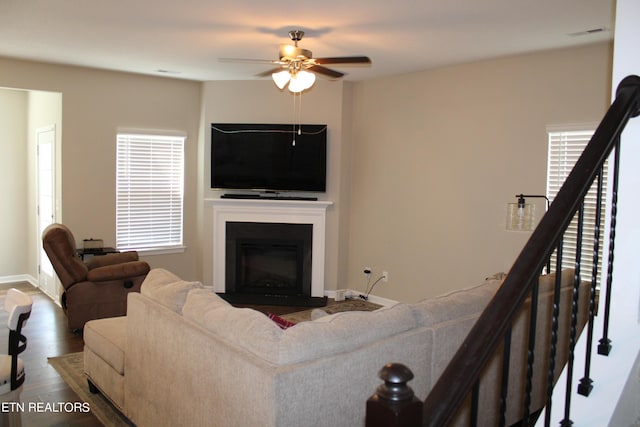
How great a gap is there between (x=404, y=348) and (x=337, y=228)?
447 cm

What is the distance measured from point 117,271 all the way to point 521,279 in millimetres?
4881

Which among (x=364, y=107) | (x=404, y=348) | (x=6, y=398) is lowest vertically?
(x=6, y=398)

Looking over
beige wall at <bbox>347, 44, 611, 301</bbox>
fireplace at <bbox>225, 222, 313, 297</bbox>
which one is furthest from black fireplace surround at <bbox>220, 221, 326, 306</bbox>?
beige wall at <bbox>347, 44, 611, 301</bbox>

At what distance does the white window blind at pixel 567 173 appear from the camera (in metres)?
4.83

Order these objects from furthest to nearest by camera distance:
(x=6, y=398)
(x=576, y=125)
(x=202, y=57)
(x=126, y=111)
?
(x=126, y=111)
(x=202, y=57)
(x=576, y=125)
(x=6, y=398)

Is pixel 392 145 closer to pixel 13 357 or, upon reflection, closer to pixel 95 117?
pixel 95 117

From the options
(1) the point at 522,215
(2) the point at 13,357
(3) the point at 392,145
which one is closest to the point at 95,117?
(3) the point at 392,145

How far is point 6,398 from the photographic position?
→ 9.25 ft

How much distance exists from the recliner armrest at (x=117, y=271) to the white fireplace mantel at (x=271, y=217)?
1.53 meters

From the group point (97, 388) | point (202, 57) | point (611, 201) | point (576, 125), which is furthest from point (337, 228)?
point (611, 201)

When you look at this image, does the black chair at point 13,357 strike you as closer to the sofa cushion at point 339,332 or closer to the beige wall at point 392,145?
the sofa cushion at point 339,332

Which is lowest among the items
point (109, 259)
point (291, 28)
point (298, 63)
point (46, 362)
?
point (46, 362)

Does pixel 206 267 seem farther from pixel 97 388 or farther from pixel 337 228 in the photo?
pixel 97 388

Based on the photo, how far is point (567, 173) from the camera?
16.3ft
